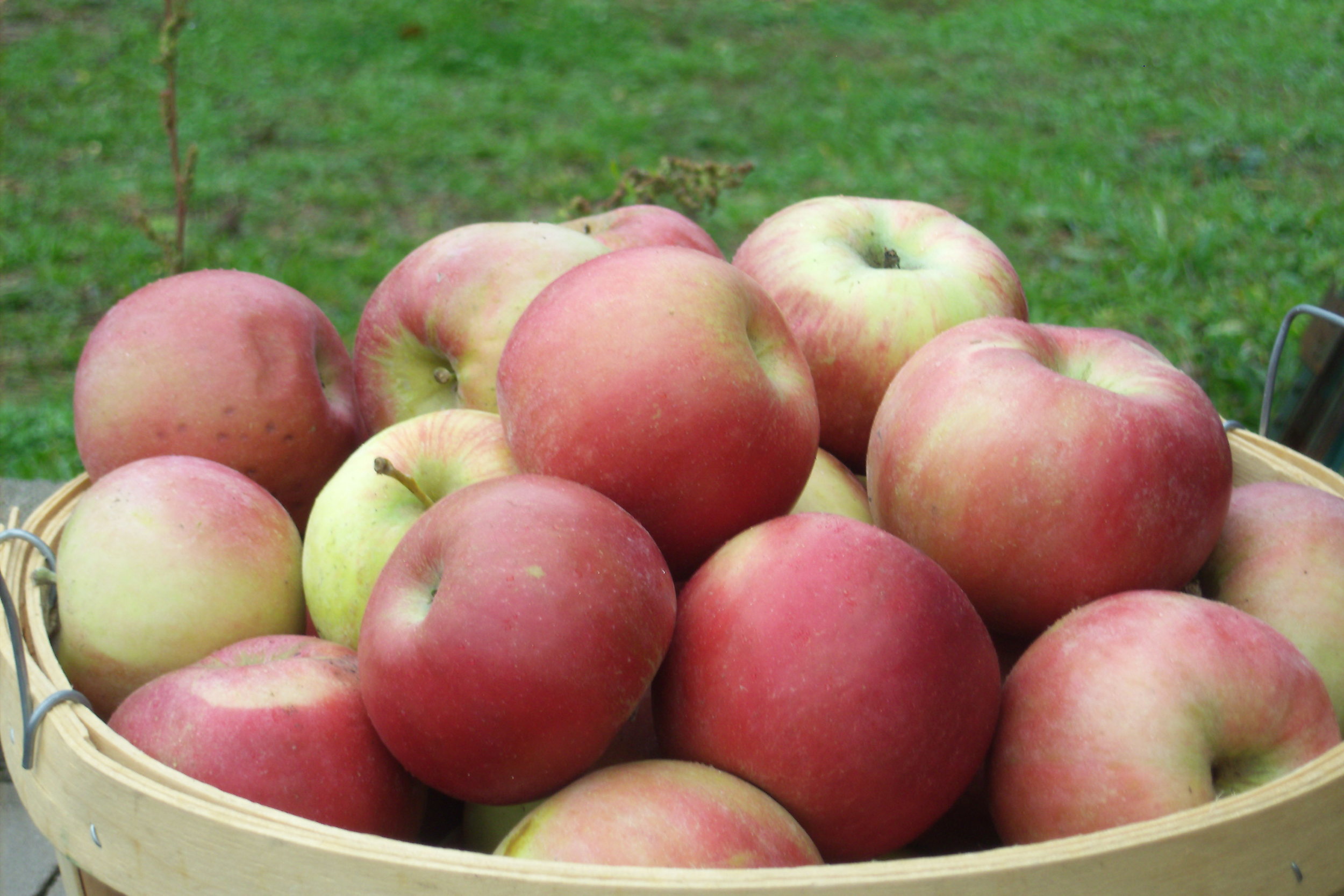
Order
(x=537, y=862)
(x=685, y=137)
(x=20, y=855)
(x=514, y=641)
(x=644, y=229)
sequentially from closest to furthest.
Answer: (x=537, y=862), (x=514, y=641), (x=644, y=229), (x=20, y=855), (x=685, y=137)

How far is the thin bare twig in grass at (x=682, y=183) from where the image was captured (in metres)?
2.01

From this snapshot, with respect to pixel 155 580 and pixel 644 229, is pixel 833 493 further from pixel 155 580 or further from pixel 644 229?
pixel 155 580

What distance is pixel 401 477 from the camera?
1152 mm

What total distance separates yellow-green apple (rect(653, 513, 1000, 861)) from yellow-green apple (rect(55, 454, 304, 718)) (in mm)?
505

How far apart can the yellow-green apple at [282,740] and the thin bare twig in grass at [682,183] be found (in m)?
1.12

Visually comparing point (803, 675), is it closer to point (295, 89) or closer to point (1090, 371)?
point (1090, 371)

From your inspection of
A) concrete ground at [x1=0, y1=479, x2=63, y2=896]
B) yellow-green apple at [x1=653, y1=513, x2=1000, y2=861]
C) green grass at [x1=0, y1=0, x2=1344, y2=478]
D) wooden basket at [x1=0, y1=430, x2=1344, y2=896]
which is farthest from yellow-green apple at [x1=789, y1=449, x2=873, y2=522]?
green grass at [x1=0, y1=0, x2=1344, y2=478]

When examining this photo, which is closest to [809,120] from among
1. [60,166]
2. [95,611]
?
[60,166]

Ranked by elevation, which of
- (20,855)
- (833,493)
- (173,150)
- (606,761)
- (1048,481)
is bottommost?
(20,855)

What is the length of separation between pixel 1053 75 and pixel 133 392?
4.64 m

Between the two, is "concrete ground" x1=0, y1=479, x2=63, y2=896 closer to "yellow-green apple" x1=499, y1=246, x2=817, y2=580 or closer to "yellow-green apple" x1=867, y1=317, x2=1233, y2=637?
"yellow-green apple" x1=499, y1=246, x2=817, y2=580

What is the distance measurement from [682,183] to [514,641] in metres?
1.32

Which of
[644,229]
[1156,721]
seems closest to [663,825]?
[1156,721]

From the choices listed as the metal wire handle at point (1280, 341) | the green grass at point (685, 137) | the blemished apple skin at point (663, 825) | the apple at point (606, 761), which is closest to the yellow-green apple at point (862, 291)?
the metal wire handle at point (1280, 341)
